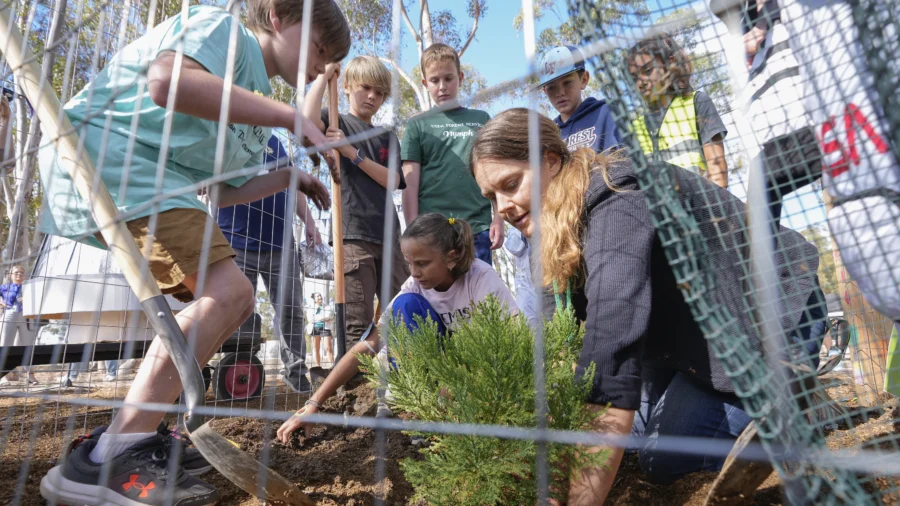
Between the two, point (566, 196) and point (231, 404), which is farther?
point (231, 404)

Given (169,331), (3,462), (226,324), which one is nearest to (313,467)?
(226,324)

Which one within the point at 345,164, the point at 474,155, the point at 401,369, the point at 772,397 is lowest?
the point at 772,397

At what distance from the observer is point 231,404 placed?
9.87ft

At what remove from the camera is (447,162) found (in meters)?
2.59

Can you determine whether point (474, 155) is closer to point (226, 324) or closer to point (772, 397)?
point (226, 324)

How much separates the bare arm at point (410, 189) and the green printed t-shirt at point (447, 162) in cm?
3

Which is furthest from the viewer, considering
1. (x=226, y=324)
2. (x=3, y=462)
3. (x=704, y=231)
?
(x=3, y=462)

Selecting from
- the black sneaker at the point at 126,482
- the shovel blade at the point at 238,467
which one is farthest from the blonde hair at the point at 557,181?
the black sneaker at the point at 126,482

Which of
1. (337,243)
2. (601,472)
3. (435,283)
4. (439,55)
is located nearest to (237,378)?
(337,243)

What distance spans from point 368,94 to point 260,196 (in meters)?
1.20

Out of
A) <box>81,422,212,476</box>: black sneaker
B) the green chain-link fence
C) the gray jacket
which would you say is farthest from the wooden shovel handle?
the green chain-link fence

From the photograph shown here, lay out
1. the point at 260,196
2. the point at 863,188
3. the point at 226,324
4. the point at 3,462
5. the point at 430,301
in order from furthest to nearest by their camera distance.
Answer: the point at 430,301, the point at 3,462, the point at 260,196, the point at 226,324, the point at 863,188

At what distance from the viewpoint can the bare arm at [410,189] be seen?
262 centimetres

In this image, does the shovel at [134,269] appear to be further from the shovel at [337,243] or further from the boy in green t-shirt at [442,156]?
the boy in green t-shirt at [442,156]
